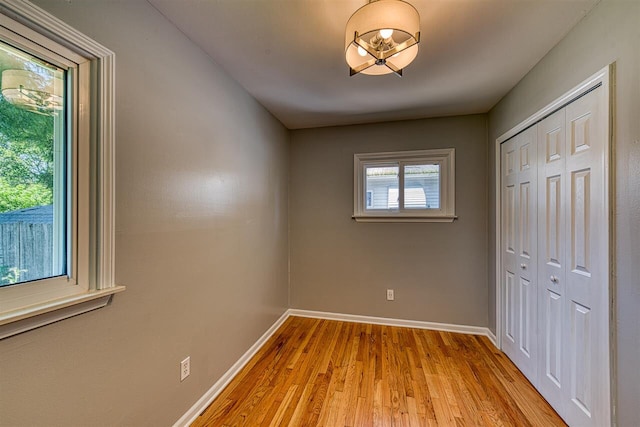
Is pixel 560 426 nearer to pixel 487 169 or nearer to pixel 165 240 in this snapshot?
pixel 487 169

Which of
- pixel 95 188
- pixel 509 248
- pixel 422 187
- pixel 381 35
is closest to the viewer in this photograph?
pixel 95 188

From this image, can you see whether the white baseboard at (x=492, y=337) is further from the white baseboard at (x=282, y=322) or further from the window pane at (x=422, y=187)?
the window pane at (x=422, y=187)

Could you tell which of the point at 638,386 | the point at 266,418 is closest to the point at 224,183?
the point at 266,418

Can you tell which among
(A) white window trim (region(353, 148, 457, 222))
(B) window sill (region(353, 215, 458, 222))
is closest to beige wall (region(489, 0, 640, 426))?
(A) white window trim (region(353, 148, 457, 222))

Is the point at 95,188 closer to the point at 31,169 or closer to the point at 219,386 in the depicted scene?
the point at 31,169

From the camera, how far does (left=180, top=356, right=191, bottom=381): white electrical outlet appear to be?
61.7 inches

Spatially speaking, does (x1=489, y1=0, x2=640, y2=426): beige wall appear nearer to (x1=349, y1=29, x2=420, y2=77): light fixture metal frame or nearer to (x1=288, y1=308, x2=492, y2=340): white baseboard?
(x1=349, y1=29, x2=420, y2=77): light fixture metal frame

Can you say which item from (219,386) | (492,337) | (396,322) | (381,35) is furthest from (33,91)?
(492,337)

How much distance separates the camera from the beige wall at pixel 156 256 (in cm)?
99

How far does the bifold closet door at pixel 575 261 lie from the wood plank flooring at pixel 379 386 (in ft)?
1.09

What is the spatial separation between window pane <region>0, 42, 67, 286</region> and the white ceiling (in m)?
0.75

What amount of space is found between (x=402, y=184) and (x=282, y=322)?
7.14 ft

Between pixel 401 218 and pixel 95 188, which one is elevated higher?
pixel 95 188

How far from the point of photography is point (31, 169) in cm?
95
